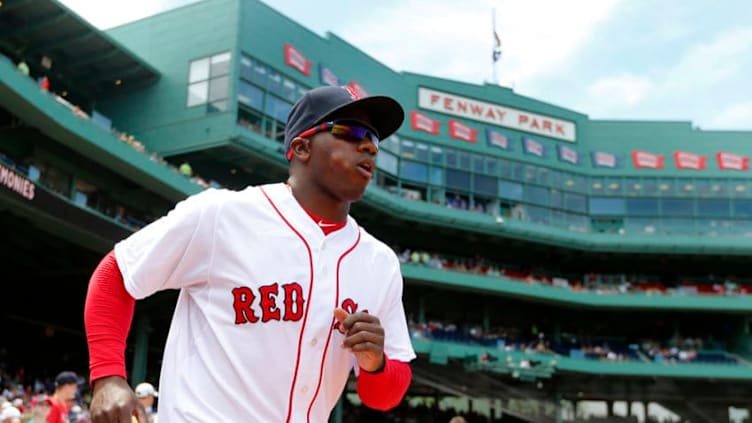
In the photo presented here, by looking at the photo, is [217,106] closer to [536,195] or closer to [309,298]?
[536,195]

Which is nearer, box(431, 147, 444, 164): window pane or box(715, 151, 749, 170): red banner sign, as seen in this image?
box(431, 147, 444, 164): window pane

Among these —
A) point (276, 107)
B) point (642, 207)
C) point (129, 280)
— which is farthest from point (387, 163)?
point (129, 280)

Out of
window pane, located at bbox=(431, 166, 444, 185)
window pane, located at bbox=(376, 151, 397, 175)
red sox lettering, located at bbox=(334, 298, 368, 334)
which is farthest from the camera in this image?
window pane, located at bbox=(431, 166, 444, 185)

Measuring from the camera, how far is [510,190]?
42875 millimetres

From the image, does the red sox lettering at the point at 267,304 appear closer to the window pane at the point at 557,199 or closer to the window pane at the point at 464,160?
the window pane at the point at 464,160

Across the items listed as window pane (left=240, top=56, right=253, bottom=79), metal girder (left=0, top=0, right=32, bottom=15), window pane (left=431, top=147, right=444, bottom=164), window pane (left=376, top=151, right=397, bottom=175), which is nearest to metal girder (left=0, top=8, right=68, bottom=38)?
metal girder (left=0, top=0, right=32, bottom=15)

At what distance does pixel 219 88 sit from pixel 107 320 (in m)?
31.2

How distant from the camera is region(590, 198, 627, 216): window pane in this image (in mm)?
44000

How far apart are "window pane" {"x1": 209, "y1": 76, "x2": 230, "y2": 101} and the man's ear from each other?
30.5 metres

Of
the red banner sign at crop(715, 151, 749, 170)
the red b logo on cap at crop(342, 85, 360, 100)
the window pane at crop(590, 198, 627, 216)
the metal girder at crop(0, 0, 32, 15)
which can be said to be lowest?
the red b logo on cap at crop(342, 85, 360, 100)

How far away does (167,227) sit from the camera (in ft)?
8.85

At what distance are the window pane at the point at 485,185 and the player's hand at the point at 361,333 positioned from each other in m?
39.9

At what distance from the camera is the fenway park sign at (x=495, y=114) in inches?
1674

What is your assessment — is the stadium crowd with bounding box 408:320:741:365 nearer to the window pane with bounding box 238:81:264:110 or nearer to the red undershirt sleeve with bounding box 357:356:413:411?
the window pane with bounding box 238:81:264:110
